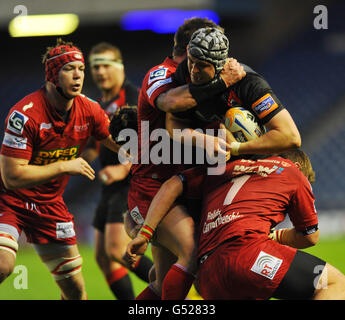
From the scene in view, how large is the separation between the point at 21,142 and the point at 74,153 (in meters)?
0.58

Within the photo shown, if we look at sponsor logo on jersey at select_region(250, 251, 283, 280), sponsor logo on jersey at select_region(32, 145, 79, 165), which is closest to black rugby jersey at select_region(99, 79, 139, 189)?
sponsor logo on jersey at select_region(32, 145, 79, 165)

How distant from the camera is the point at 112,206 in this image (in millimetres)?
6637

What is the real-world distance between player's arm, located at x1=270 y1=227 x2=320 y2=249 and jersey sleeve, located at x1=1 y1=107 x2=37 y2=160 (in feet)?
6.52

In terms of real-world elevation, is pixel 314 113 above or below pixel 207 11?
below

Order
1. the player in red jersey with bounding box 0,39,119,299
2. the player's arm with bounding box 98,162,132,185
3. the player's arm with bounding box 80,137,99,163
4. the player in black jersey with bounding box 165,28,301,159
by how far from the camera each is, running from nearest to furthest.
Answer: the player in black jersey with bounding box 165,28,301,159 < the player in red jersey with bounding box 0,39,119,299 < the player's arm with bounding box 98,162,132,185 < the player's arm with bounding box 80,137,99,163

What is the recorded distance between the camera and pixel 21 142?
15.6 ft

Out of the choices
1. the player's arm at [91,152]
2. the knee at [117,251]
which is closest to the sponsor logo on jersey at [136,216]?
the knee at [117,251]

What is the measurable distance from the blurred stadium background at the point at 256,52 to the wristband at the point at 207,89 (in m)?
10.9

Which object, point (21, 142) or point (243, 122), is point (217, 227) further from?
point (21, 142)

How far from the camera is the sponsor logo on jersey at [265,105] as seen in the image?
3920 mm

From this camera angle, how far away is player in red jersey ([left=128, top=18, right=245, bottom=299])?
4.02m

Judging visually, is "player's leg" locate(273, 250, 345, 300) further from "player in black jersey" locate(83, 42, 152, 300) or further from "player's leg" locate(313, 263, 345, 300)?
"player in black jersey" locate(83, 42, 152, 300)

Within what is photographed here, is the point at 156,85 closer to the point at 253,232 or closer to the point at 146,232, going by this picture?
the point at 146,232
